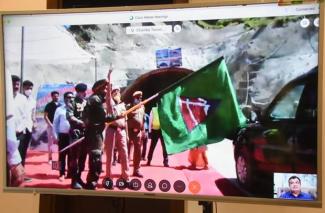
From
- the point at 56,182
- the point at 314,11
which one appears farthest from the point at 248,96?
the point at 56,182

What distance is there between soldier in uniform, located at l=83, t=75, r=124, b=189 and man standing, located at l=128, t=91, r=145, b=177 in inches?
3.7

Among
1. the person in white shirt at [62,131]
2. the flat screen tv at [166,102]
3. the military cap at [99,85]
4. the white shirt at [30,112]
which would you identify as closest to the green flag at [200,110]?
the flat screen tv at [166,102]

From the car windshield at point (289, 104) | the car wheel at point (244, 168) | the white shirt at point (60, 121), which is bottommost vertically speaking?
the car wheel at point (244, 168)

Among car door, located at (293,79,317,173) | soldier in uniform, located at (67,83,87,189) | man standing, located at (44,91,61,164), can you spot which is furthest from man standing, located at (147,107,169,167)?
car door, located at (293,79,317,173)

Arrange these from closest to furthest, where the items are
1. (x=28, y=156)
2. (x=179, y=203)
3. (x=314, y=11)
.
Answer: (x=314, y=11) → (x=28, y=156) → (x=179, y=203)

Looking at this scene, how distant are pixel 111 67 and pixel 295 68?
2.19ft

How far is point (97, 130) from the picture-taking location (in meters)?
1.55

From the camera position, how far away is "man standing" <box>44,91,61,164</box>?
1593 mm

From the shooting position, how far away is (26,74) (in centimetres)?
162

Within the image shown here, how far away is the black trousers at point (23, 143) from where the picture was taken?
→ 1.61 meters

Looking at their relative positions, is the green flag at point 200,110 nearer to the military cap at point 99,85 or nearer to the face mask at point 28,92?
the military cap at point 99,85

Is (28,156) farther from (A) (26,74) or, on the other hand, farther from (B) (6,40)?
(B) (6,40)

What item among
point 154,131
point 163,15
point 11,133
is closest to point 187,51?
point 163,15

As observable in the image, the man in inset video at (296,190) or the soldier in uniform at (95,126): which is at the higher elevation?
the soldier in uniform at (95,126)
